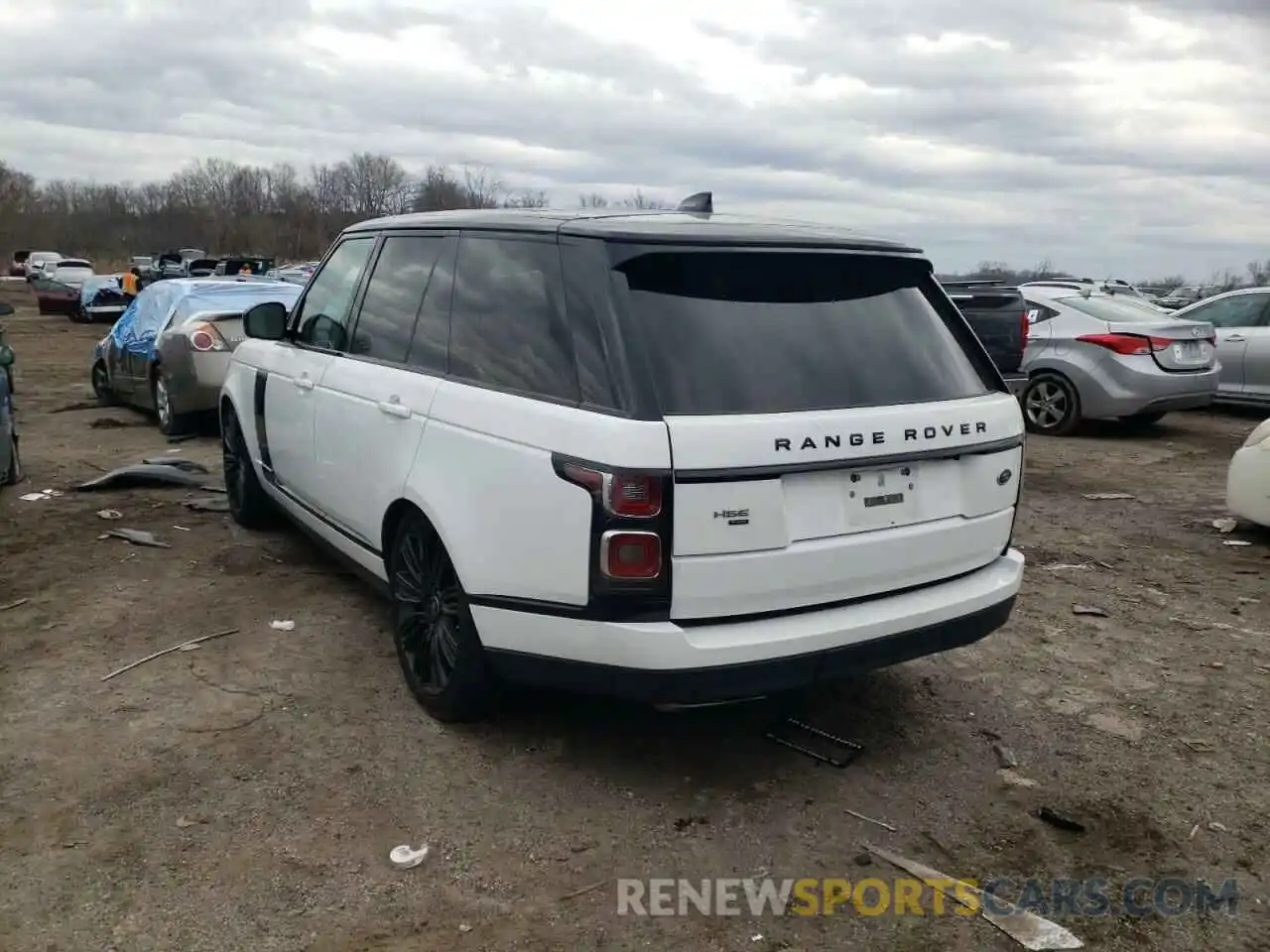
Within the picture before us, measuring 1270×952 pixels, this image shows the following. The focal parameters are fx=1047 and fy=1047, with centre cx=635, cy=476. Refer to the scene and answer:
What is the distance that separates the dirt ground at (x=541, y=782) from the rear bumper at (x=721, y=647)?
47cm

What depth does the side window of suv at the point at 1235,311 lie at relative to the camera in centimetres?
1227

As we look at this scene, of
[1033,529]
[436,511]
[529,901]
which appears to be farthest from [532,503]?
[1033,529]

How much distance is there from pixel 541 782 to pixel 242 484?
3.74 meters

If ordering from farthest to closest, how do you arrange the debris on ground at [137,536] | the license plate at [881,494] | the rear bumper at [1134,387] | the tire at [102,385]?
the tire at [102,385]
the rear bumper at [1134,387]
the debris on ground at [137,536]
the license plate at [881,494]

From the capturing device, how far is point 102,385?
12070 millimetres

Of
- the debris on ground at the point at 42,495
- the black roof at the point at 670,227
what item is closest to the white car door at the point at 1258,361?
the black roof at the point at 670,227

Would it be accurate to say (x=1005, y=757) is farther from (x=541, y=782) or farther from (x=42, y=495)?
(x=42, y=495)

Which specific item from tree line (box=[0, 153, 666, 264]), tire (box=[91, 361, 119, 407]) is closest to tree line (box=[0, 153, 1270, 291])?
tree line (box=[0, 153, 666, 264])

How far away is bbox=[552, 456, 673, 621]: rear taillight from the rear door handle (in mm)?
1107

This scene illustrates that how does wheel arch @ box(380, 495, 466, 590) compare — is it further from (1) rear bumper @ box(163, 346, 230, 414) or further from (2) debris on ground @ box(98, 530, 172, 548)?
(1) rear bumper @ box(163, 346, 230, 414)

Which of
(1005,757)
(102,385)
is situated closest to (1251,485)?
(1005,757)

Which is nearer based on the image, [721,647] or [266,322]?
[721,647]

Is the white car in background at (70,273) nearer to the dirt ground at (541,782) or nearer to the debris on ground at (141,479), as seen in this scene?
the debris on ground at (141,479)

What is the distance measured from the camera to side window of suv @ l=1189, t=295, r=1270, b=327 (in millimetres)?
12273
